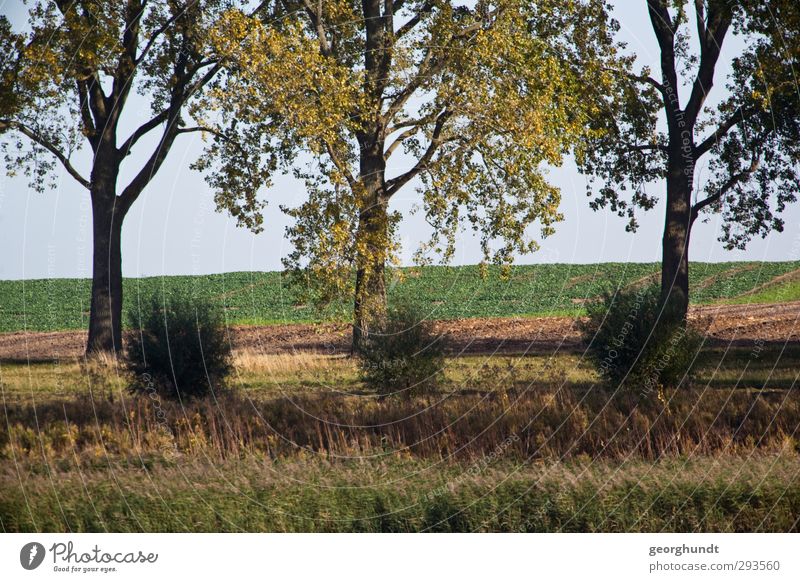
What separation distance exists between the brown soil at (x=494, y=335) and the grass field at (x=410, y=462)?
8110mm

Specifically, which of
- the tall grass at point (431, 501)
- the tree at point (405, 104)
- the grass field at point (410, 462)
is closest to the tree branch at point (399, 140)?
the tree at point (405, 104)

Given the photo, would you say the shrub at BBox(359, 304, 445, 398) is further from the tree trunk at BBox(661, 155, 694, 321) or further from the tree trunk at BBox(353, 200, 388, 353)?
the tree trunk at BBox(661, 155, 694, 321)

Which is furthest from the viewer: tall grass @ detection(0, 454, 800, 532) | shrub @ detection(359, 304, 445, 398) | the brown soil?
the brown soil

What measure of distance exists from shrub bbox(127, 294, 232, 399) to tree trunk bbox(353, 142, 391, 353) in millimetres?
3195

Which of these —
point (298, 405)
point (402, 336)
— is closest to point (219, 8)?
point (402, 336)

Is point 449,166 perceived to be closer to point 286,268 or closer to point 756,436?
point 286,268

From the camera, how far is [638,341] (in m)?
17.7

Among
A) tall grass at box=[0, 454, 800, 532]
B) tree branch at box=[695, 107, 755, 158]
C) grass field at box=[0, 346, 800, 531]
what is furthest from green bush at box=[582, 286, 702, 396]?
tree branch at box=[695, 107, 755, 158]

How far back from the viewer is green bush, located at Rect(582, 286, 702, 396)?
57.2 feet

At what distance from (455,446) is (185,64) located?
19259 mm

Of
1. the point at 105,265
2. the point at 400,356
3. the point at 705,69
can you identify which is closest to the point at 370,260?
the point at 400,356

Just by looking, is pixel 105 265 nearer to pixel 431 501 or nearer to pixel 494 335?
pixel 494 335

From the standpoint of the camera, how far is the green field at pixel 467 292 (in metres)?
49.8

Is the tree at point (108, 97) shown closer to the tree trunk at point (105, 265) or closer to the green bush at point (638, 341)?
the tree trunk at point (105, 265)
